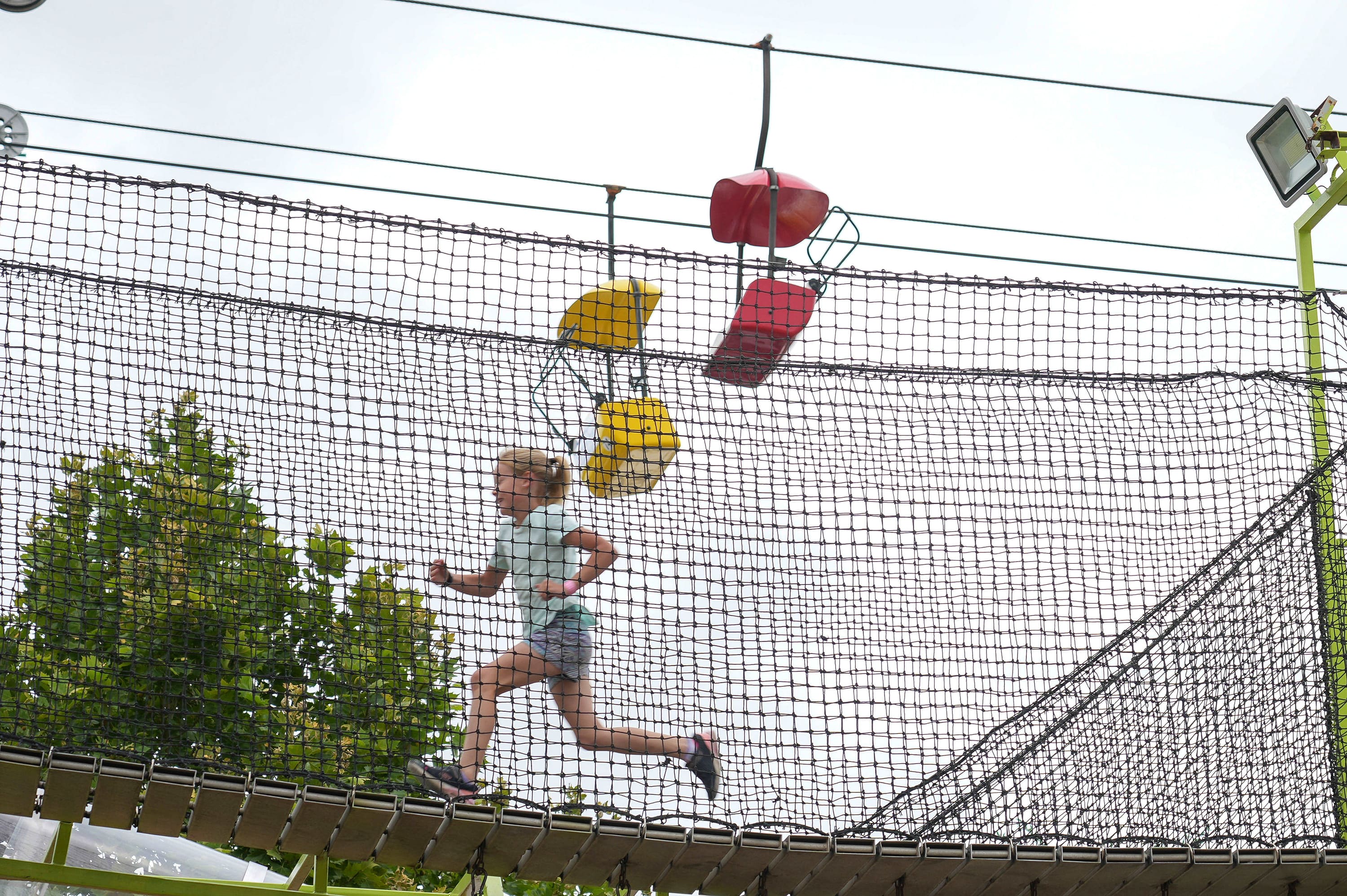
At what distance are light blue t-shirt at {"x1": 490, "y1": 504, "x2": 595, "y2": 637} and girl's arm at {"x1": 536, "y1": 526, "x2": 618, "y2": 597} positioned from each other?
0.01 m

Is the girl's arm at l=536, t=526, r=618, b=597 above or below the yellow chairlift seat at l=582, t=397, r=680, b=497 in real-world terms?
below

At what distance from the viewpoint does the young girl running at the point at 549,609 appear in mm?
2953

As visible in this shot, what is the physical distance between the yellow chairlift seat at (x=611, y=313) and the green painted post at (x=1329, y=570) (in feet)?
5.74

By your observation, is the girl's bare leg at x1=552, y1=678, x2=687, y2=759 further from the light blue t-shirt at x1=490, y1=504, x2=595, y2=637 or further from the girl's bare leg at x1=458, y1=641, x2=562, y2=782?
the light blue t-shirt at x1=490, y1=504, x2=595, y2=637

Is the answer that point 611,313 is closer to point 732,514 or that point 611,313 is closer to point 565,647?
point 732,514

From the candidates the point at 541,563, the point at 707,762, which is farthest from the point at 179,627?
the point at 707,762

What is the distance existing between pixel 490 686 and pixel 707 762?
1.84ft

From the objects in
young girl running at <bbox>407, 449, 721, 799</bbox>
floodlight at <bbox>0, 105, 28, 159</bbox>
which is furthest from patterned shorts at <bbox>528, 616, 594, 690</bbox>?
floodlight at <bbox>0, 105, 28, 159</bbox>

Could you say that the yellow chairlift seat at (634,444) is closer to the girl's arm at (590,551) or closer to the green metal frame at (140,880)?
the girl's arm at (590,551)

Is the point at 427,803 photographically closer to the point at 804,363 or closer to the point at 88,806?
the point at 88,806

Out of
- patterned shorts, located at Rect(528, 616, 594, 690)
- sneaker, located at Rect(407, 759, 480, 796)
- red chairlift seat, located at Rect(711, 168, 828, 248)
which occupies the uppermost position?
red chairlift seat, located at Rect(711, 168, 828, 248)

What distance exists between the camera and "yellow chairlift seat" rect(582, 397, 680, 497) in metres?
3.12

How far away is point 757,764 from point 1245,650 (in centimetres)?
136

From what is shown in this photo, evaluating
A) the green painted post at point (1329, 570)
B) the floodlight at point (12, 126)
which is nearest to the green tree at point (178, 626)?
the green painted post at point (1329, 570)
